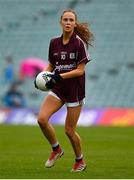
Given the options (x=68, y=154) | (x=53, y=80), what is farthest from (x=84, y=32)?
(x=68, y=154)

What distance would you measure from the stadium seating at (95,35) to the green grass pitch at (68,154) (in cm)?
1082

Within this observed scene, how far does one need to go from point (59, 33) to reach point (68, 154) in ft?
83.1

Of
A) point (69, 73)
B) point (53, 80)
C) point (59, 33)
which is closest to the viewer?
point (53, 80)

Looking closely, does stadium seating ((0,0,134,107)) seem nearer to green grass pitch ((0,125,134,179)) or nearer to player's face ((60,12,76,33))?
green grass pitch ((0,125,134,179))

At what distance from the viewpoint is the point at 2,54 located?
39.5 m

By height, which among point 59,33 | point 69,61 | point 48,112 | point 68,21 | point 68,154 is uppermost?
point 68,21

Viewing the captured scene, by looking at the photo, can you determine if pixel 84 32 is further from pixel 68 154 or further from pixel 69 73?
pixel 68 154

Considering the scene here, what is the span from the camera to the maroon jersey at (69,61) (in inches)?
437

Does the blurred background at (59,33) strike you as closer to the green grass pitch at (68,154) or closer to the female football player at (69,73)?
the green grass pitch at (68,154)

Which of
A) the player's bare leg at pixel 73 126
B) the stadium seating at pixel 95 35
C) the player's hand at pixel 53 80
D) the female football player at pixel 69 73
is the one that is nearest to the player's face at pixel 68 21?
the female football player at pixel 69 73

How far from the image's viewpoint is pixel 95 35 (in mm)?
39906

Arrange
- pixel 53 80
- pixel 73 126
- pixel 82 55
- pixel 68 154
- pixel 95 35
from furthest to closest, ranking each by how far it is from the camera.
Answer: pixel 95 35 → pixel 68 154 → pixel 73 126 → pixel 82 55 → pixel 53 80

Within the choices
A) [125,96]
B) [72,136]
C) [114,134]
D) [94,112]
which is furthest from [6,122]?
[72,136]

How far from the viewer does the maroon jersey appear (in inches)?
437
